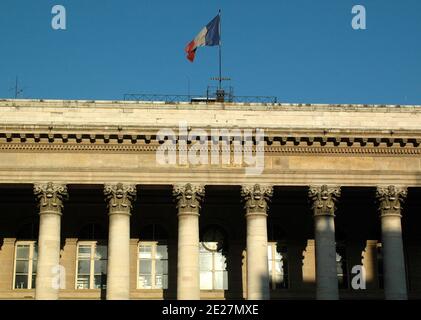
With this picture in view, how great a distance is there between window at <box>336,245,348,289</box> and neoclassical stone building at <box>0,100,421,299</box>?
19.0 inches

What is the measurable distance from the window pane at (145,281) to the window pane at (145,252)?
1.02m

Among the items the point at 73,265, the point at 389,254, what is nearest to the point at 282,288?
the point at 389,254

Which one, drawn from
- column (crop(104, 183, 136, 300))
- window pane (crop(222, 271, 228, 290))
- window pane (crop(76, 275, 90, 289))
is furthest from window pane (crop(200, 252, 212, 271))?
column (crop(104, 183, 136, 300))

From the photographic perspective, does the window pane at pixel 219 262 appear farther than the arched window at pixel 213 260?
Yes

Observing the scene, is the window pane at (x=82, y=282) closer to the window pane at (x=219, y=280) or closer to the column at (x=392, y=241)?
the window pane at (x=219, y=280)

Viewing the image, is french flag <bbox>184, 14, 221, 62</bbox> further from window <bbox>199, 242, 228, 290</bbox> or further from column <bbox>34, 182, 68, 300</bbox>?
column <bbox>34, 182, 68, 300</bbox>

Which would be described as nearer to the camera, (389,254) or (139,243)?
(389,254)

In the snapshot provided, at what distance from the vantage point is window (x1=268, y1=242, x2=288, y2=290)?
50.2 meters

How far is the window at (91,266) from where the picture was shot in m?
49.2

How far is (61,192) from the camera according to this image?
148 ft

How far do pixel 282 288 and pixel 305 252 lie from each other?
2191 millimetres

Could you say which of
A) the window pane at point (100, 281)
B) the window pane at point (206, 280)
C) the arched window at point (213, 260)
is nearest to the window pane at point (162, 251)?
the arched window at point (213, 260)

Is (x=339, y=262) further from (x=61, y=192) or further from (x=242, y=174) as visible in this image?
(x=61, y=192)

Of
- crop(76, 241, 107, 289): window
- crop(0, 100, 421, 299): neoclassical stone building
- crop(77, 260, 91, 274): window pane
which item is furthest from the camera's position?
crop(77, 260, 91, 274): window pane
